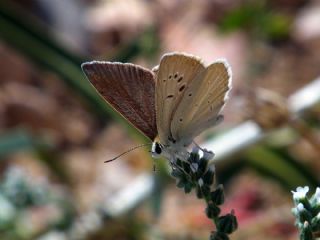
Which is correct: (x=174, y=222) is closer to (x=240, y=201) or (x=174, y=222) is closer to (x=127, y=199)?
(x=240, y=201)

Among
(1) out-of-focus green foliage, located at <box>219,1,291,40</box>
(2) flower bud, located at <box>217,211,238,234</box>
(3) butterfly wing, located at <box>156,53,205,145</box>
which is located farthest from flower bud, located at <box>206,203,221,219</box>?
(1) out-of-focus green foliage, located at <box>219,1,291,40</box>

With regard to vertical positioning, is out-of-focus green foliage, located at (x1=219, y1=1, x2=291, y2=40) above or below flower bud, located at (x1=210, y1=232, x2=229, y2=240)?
above

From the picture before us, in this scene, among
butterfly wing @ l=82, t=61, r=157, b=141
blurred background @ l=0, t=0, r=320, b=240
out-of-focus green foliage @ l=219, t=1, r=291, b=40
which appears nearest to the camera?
butterfly wing @ l=82, t=61, r=157, b=141

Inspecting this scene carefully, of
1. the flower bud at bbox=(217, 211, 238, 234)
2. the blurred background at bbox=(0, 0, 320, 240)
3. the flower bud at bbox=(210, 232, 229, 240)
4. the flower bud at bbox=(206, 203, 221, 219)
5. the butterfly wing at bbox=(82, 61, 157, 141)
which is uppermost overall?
the blurred background at bbox=(0, 0, 320, 240)

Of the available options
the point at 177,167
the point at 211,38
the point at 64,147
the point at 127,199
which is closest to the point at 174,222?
the point at 127,199

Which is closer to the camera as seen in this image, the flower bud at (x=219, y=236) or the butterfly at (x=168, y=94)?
the flower bud at (x=219, y=236)

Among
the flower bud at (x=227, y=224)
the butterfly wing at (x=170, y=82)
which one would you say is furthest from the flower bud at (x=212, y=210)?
the butterfly wing at (x=170, y=82)

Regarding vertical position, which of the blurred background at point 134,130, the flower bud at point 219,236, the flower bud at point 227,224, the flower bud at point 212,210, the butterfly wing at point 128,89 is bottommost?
the flower bud at point 219,236

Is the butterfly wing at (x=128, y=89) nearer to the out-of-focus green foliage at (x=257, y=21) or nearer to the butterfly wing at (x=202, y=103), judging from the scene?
the butterfly wing at (x=202, y=103)

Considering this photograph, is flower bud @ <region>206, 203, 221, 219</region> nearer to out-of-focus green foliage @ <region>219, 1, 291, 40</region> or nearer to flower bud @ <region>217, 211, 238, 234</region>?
flower bud @ <region>217, 211, 238, 234</region>
